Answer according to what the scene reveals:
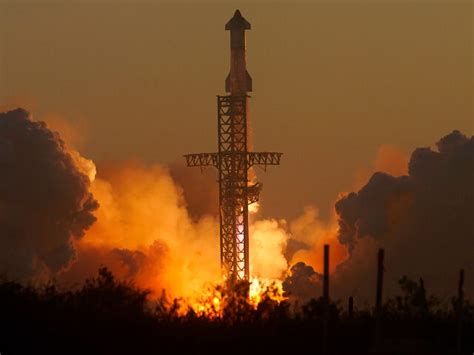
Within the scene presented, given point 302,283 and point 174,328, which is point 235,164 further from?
point 174,328

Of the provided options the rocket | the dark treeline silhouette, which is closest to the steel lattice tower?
the rocket

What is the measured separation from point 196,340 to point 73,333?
13.6 ft

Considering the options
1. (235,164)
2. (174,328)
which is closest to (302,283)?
(235,164)

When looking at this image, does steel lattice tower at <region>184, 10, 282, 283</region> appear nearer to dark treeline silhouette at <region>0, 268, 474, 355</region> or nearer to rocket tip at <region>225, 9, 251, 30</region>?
rocket tip at <region>225, 9, 251, 30</region>

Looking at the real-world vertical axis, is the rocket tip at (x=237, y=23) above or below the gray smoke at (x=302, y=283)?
above

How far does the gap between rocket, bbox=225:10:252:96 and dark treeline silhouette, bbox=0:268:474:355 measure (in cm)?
7047

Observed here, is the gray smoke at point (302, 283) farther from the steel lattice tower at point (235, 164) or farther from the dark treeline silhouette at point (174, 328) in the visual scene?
the dark treeline silhouette at point (174, 328)

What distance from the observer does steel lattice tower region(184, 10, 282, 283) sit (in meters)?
145

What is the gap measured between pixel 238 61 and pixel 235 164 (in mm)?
7665

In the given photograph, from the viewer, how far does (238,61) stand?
148 m

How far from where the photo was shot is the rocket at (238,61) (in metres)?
147

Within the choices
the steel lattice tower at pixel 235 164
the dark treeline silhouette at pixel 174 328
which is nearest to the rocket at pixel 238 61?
the steel lattice tower at pixel 235 164

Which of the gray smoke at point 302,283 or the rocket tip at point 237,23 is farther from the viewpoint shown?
the rocket tip at point 237,23

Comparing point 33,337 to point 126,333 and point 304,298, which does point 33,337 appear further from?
point 304,298
